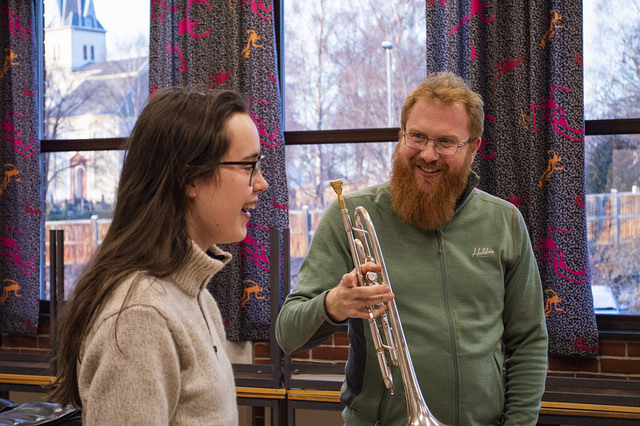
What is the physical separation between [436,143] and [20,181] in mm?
2800

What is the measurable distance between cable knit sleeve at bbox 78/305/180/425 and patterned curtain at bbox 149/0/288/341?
239 cm

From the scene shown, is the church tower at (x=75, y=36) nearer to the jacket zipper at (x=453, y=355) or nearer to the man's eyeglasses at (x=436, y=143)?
the man's eyeglasses at (x=436, y=143)

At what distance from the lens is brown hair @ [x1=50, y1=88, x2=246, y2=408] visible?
1128 millimetres

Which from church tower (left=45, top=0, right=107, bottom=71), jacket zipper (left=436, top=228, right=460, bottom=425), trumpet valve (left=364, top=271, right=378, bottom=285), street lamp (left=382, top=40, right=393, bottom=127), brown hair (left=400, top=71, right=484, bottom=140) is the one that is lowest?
jacket zipper (left=436, top=228, right=460, bottom=425)

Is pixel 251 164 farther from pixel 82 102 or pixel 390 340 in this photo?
pixel 82 102

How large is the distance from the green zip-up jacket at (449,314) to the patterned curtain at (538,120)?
116cm

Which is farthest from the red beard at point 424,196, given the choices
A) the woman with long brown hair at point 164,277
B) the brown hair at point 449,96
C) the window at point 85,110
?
the window at point 85,110

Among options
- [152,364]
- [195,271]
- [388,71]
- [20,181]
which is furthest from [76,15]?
[152,364]

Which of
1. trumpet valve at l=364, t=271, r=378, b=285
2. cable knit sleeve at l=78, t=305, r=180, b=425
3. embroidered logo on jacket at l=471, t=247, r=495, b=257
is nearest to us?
cable knit sleeve at l=78, t=305, r=180, b=425

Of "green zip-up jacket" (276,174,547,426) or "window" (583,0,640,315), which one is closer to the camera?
"green zip-up jacket" (276,174,547,426)

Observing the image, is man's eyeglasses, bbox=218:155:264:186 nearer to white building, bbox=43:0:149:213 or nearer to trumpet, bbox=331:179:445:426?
trumpet, bbox=331:179:445:426

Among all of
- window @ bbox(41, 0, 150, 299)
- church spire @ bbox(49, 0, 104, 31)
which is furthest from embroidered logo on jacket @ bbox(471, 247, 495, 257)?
church spire @ bbox(49, 0, 104, 31)

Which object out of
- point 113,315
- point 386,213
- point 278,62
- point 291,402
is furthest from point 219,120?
point 278,62

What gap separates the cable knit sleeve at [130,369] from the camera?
100cm
